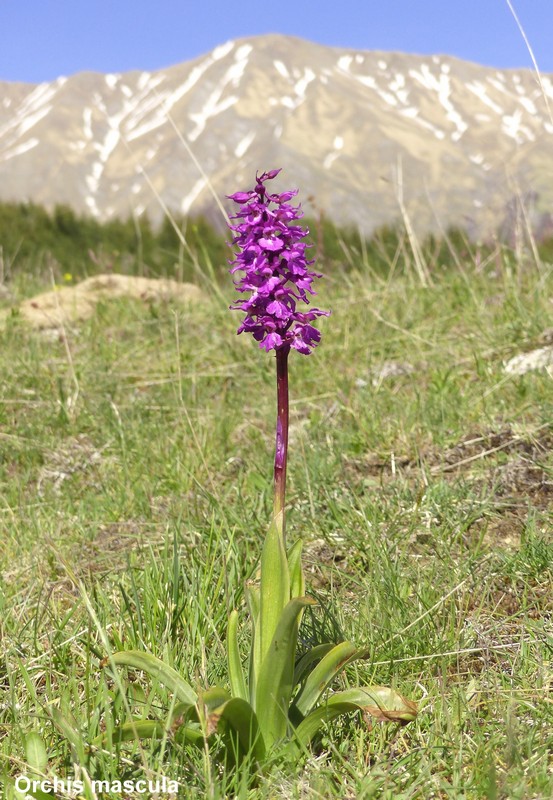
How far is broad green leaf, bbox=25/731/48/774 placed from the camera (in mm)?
1515

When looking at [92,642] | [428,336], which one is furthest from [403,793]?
[428,336]

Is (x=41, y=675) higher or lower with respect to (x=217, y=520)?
lower

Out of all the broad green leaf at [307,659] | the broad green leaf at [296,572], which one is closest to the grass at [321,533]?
the broad green leaf at [307,659]

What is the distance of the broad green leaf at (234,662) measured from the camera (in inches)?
60.9

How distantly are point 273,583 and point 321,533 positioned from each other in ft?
3.23

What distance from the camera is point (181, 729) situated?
1501 mm

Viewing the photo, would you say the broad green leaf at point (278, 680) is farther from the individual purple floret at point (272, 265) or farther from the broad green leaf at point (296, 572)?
the individual purple floret at point (272, 265)

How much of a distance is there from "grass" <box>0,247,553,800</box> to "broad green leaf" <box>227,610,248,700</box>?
3.3 inches

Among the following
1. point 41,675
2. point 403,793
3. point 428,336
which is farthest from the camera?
point 428,336

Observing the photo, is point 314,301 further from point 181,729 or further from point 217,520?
point 181,729

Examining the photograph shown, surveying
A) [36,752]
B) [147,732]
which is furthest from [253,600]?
[36,752]

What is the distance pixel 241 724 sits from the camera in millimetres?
1523

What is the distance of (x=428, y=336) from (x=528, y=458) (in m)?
1.69

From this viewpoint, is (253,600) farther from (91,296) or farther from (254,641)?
(91,296)
